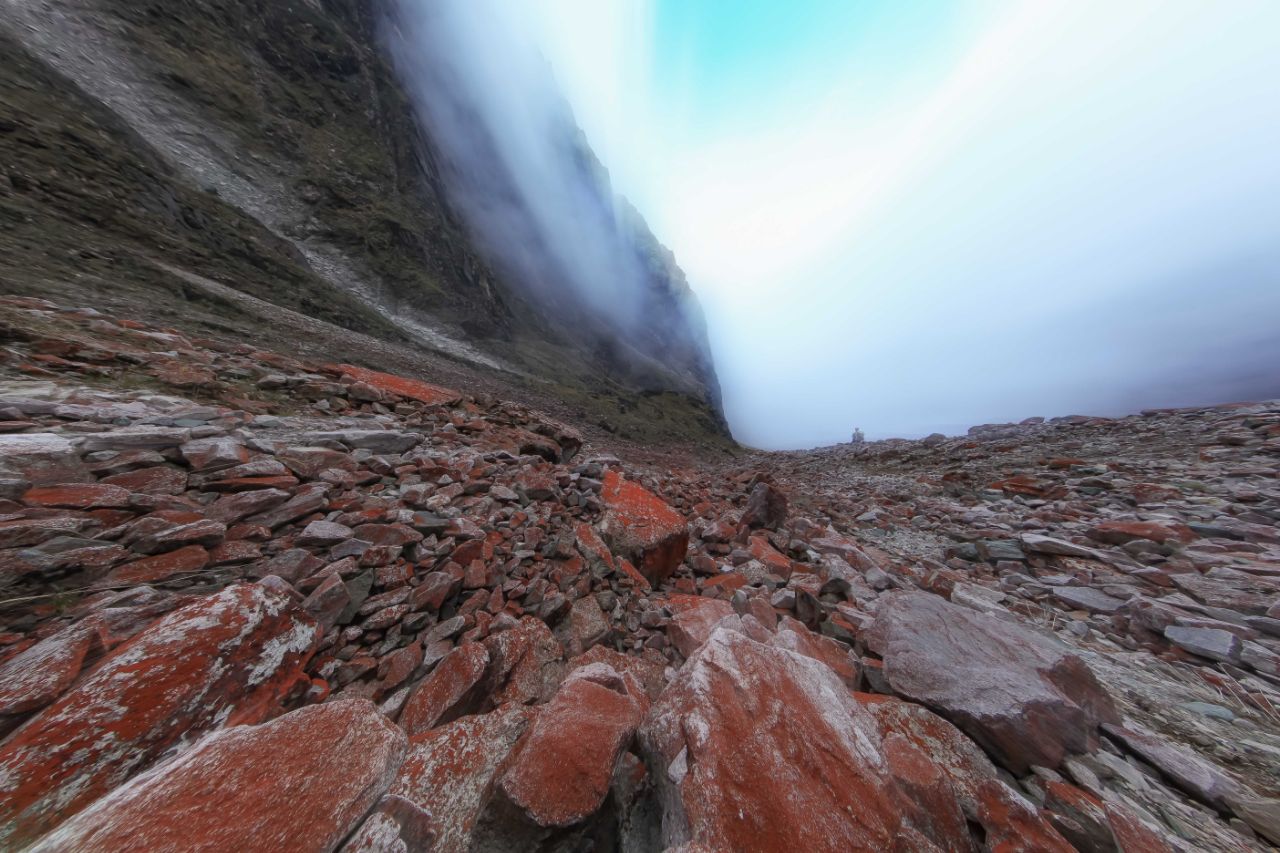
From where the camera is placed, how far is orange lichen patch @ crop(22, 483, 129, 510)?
240cm

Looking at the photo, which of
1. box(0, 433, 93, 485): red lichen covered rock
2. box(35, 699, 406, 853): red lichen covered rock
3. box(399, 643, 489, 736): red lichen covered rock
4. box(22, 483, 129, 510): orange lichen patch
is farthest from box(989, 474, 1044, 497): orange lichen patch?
box(0, 433, 93, 485): red lichen covered rock

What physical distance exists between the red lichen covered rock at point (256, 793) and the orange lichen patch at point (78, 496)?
225cm

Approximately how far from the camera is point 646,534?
429 cm

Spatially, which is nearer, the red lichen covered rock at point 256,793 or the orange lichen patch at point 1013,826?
the red lichen covered rock at point 256,793

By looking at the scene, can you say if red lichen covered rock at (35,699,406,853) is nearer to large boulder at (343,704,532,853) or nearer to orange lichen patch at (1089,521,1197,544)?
large boulder at (343,704,532,853)

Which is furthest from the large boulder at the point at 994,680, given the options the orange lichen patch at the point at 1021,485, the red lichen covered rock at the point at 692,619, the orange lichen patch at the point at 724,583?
the orange lichen patch at the point at 1021,485

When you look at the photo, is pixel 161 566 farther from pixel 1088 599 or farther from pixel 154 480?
pixel 1088 599

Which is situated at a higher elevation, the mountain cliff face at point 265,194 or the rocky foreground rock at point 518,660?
the mountain cliff face at point 265,194

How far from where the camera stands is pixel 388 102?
28297 mm

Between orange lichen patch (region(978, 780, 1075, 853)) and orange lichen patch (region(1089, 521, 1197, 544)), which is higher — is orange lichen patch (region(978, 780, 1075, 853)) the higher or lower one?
the lower one

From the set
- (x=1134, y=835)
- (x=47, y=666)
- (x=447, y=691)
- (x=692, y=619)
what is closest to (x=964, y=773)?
(x=1134, y=835)

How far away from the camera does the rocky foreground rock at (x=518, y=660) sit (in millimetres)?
1498

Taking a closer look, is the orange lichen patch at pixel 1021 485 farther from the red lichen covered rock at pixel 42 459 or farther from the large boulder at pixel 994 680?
the red lichen covered rock at pixel 42 459

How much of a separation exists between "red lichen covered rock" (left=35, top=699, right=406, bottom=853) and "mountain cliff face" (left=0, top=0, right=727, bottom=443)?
32.3ft
